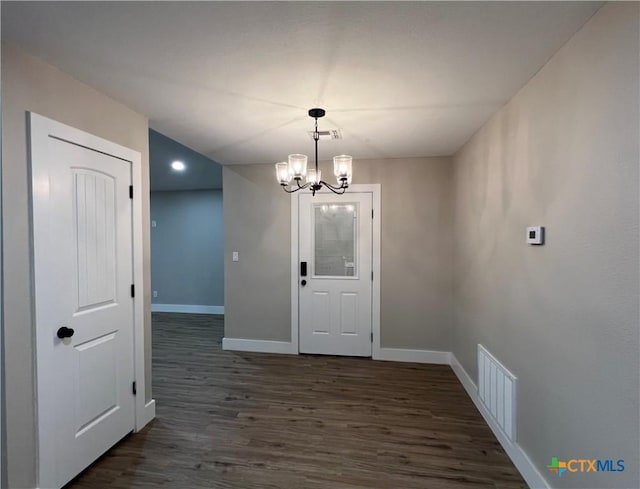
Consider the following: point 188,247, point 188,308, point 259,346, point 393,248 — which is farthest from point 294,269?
point 188,308

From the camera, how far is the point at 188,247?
253 inches

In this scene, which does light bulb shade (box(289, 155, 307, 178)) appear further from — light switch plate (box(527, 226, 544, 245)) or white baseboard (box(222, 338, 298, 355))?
white baseboard (box(222, 338, 298, 355))

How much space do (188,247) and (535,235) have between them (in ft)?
20.1

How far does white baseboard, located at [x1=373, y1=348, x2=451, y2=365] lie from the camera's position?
12.1 feet

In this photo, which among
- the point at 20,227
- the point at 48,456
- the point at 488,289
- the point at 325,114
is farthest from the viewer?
the point at 488,289

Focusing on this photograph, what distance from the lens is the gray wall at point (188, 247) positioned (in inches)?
249

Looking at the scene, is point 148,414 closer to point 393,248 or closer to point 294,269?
point 294,269

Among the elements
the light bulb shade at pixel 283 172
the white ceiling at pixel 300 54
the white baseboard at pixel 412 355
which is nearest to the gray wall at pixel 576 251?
the white ceiling at pixel 300 54

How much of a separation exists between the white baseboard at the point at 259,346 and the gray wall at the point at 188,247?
2.32m

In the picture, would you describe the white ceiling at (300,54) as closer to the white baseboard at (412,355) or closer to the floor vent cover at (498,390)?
the floor vent cover at (498,390)

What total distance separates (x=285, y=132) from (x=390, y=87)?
3.73ft

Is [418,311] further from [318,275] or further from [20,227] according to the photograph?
[20,227]

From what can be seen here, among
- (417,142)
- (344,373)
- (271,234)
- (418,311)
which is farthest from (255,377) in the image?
(417,142)

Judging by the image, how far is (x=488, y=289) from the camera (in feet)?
8.32
